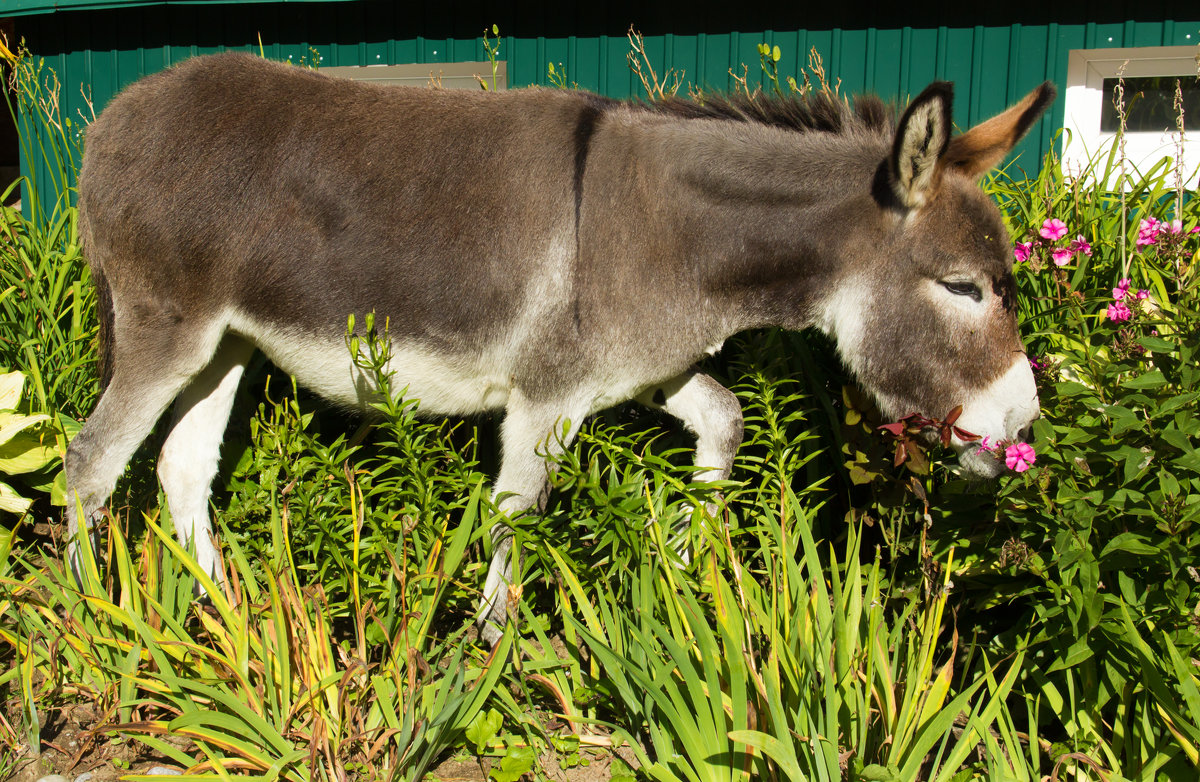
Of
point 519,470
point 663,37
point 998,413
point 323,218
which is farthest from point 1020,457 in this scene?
point 663,37

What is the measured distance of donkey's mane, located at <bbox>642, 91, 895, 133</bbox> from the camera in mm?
2682

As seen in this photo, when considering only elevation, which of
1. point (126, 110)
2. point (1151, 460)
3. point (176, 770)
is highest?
point (126, 110)

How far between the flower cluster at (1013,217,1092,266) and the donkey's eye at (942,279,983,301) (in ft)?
0.95

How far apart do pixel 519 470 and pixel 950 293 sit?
1397 mm

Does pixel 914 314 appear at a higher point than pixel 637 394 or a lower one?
higher

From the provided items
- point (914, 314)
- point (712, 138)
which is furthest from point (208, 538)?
point (914, 314)

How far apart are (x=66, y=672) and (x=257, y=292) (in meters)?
1.22

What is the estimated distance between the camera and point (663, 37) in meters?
4.96

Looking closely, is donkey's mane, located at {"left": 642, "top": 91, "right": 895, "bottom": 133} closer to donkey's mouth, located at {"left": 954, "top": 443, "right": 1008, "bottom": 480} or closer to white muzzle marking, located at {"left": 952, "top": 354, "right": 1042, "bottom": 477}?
white muzzle marking, located at {"left": 952, "top": 354, "right": 1042, "bottom": 477}

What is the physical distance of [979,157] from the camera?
2.57m

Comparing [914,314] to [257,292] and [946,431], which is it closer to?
[946,431]

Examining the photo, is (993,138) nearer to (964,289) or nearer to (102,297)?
(964,289)

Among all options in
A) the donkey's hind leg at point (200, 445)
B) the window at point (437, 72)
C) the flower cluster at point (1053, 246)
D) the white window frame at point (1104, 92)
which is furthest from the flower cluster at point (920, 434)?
the window at point (437, 72)

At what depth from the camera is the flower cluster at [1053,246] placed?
2.63m
